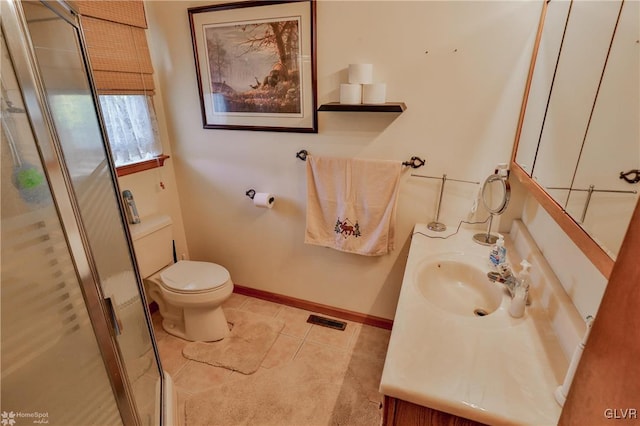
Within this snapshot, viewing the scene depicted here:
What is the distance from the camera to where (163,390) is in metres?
1.59

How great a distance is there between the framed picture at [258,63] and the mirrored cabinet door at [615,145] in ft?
4.36

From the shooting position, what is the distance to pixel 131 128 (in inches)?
82.2

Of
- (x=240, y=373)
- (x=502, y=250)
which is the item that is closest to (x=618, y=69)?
(x=502, y=250)

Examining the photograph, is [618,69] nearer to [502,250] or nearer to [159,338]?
[502,250]

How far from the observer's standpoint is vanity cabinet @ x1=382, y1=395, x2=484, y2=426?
831 millimetres

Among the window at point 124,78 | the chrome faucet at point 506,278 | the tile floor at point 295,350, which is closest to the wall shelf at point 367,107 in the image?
the chrome faucet at point 506,278

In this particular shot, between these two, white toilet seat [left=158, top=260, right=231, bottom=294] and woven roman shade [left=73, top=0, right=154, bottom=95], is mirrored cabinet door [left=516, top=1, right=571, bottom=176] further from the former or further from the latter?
woven roman shade [left=73, top=0, right=154, bottom=95]

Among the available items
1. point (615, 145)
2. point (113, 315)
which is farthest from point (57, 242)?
point (615, 145)

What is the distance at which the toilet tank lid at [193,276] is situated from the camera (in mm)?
1989

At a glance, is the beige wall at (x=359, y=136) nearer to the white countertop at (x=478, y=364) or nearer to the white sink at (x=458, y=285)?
the white sink at (x=458, y=285)

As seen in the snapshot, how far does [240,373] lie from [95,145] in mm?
1454

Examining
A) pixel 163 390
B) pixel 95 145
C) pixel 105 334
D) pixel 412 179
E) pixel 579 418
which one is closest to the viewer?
pixel 579 418

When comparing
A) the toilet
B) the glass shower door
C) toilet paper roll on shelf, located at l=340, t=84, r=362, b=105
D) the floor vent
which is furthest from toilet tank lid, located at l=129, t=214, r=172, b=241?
toilet paper roll on shelf, located at l=340, t=84, r=362, b=105

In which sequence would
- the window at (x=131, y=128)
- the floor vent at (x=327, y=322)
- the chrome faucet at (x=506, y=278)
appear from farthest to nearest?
1. the floor vent at (x=327, y=322)
2. the window at (x=131, y=128)
3. the chrome faucet at (x=506, y=278)
